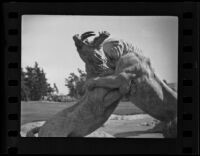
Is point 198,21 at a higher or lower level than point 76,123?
higher

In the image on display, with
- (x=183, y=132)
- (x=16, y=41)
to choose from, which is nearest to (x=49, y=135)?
(x=16, y=41)

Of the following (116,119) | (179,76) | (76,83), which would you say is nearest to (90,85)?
(76,83)

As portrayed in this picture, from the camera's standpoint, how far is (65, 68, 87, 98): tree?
271 cm

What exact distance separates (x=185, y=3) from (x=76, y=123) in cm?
87

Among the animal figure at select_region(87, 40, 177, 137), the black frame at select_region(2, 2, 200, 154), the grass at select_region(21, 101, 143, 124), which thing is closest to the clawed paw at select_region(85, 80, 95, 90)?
the animal figure at select_region(87, 40, 177, 137)

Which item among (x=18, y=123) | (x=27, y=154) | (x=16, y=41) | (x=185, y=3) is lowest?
(x=27, y=154)

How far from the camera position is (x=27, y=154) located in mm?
2746

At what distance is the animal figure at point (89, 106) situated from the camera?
269 centimetres

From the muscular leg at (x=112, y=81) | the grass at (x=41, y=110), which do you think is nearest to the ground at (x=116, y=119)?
the grass at (x=41, y=110)

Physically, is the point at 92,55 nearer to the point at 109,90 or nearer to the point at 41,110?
the point at 109,90

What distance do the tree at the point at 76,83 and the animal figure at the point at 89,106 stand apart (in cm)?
3

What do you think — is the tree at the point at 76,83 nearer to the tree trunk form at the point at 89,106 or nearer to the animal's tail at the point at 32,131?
the tree trunk form at the point at 89,106

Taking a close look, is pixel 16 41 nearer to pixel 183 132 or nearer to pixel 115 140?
pixel 115 140

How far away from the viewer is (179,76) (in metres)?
2.72
